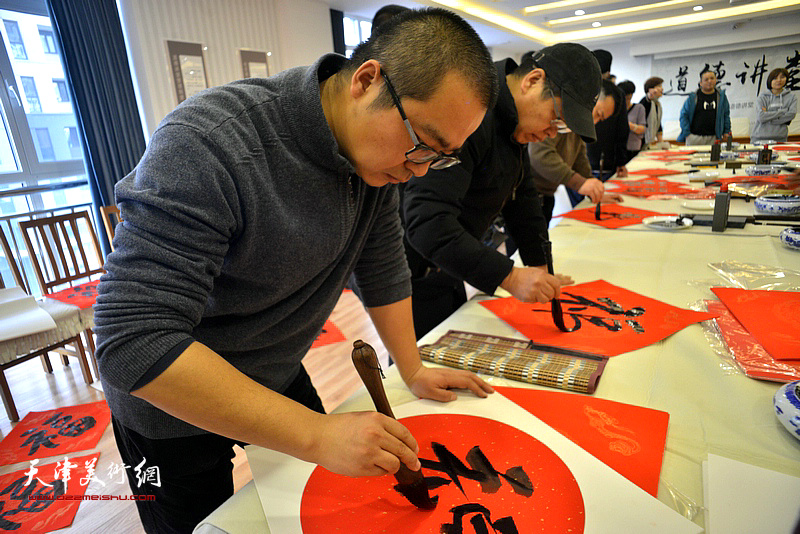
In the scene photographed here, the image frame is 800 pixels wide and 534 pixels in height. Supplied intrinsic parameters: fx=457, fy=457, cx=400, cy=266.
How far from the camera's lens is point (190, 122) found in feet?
1.82

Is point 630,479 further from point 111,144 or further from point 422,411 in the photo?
point 111,144

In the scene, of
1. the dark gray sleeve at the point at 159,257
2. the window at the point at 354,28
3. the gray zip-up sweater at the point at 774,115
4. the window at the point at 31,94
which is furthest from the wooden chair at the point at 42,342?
the gray zip-up sweater at the point at 774,115

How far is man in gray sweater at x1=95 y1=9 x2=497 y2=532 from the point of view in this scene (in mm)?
492

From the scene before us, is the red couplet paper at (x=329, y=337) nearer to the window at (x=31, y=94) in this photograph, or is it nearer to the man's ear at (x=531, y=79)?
the man's ear at (x=531, y=79)

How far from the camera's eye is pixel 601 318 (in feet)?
3.64

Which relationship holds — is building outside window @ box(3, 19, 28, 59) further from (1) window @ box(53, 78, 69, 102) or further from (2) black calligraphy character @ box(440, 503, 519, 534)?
(2) black calligraphy character @ box(440, 503, 519, 534)

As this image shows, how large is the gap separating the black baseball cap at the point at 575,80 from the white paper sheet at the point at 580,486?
0.85m

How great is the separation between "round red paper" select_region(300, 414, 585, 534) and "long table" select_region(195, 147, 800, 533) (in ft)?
0.28

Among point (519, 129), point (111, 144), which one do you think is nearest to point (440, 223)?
point (519, 129)

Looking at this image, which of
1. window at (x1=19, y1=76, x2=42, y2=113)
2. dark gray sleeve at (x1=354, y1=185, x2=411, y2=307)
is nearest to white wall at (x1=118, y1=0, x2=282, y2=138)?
window at (x1=19, y1=76, x2=42, y2=113)

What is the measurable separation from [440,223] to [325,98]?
53 cm

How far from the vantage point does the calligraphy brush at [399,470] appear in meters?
0.53

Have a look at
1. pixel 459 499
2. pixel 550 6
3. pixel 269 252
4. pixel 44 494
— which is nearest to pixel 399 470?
pixel 459 499

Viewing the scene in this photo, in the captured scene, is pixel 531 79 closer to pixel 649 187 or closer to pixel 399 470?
pixel 399 470
